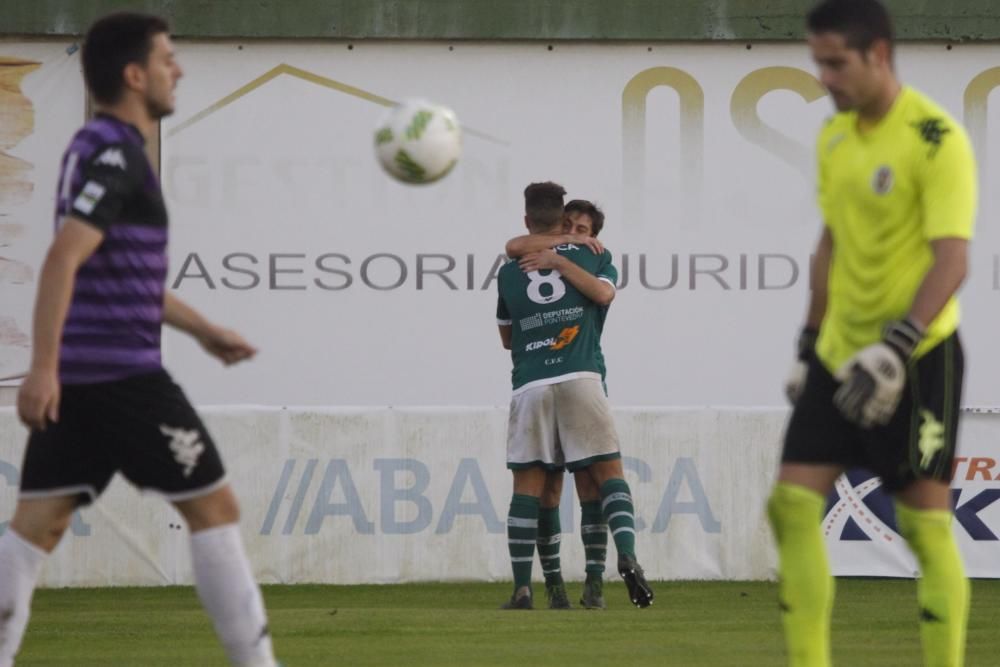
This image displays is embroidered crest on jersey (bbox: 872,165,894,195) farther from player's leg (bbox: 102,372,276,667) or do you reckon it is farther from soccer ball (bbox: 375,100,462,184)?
soccer ball (bbox: 375,100,462,184)

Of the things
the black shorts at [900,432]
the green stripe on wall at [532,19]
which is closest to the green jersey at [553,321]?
the black shorts at [900,432]

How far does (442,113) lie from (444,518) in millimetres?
4368

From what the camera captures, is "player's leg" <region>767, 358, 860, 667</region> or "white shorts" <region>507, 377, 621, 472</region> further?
"white shorts" <region>507, 377, 621, 472</region>

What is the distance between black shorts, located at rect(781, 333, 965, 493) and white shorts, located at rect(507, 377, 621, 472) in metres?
4.52

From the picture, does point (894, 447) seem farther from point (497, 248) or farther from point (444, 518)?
point (497, 248)

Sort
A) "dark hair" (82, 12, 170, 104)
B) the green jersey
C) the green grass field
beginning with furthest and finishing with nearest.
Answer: the green jersey < the green grass field < "dark hair" (82, 12, 170, 104)

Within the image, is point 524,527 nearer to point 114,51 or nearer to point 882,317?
point 882,317

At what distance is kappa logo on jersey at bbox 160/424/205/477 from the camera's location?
495cm

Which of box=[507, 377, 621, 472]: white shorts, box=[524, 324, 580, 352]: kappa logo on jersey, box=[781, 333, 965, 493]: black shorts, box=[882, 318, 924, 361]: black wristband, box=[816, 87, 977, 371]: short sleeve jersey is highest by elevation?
box=[816, 87, 977, 371]: short sleeve jersey

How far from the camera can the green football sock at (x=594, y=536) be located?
986cm

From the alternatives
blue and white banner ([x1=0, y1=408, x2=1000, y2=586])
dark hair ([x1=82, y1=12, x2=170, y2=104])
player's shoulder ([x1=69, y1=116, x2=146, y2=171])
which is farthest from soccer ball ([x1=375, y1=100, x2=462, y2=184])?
blue and white banner ([x1=0, y1=408, x2=1000, y2=586])

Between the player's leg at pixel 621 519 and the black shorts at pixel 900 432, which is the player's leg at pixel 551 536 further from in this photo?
the black shorts at pixel 900 432

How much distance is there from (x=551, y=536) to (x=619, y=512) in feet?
1.68

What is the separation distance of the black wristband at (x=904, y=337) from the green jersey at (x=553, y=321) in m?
4.89
